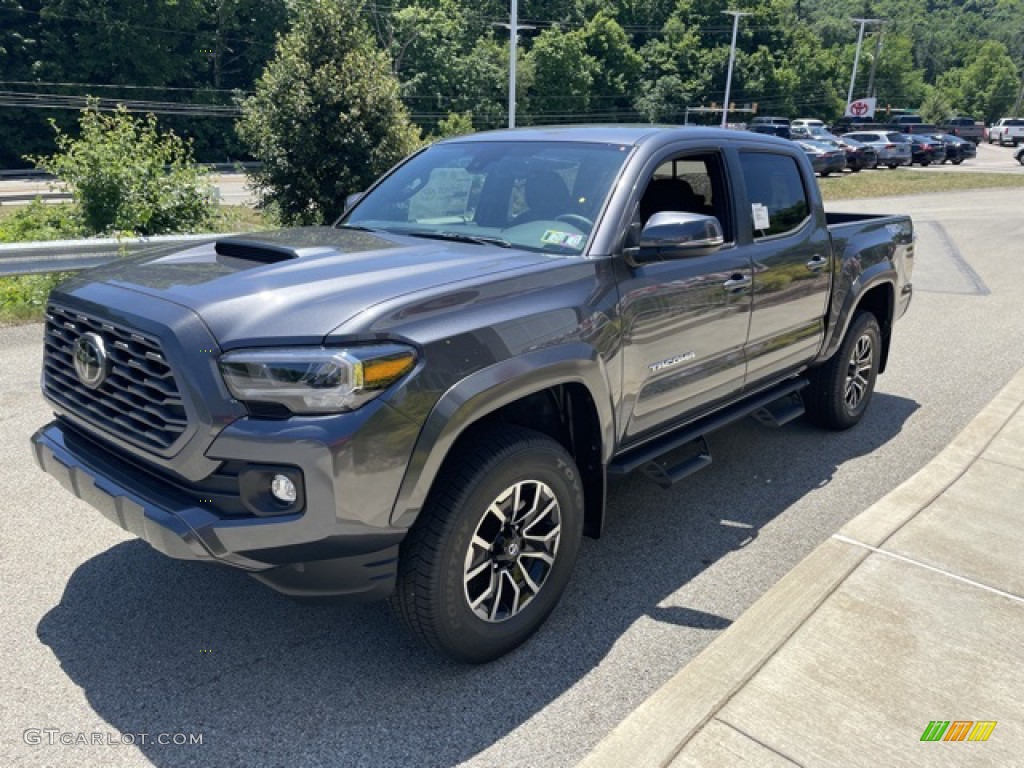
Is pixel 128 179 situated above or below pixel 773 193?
below

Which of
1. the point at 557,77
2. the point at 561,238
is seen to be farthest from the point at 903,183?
the point at 557,77

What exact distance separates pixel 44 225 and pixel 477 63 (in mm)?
59869

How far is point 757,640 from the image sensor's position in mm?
3041

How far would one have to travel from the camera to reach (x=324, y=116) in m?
13.6

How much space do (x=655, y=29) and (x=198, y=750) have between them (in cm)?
9988

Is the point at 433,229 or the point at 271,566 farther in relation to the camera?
the point at 433,229

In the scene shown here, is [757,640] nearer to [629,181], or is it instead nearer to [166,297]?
[629,181]

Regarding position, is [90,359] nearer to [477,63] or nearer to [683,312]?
[683,312]

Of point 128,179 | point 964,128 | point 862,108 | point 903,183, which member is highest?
point 862,108

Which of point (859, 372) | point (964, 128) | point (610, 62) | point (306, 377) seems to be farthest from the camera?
point (610, 62)

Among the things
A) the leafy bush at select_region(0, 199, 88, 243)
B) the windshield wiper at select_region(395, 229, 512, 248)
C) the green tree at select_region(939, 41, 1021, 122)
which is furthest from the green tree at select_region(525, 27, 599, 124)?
the windshield wiper at select_region(395, 229, 512, 248)

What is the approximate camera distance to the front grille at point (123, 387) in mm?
2531

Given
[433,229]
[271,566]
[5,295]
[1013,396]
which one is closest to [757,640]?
[271,566]

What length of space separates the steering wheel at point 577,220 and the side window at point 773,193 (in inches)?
49.7
